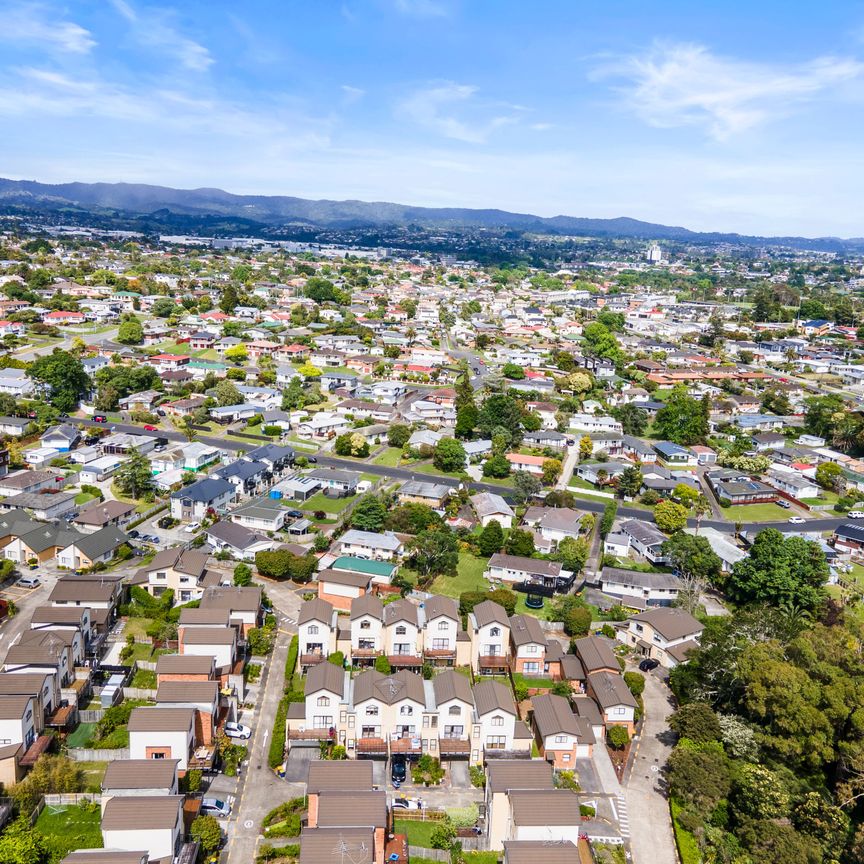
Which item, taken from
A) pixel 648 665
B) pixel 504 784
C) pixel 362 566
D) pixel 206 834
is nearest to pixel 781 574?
pixel 648 665

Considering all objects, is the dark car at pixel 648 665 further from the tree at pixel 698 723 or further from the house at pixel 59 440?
the house at pixel 59 440

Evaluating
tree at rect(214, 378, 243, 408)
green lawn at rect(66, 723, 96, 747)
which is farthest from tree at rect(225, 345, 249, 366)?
green lawn at rect(66, 723, 96, 747)

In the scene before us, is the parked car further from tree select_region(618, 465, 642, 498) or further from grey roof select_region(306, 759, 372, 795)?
tree select_region(618, 465, 642, 498)

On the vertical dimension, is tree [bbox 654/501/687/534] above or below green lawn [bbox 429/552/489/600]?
above

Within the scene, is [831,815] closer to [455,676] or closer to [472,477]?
[455,676]

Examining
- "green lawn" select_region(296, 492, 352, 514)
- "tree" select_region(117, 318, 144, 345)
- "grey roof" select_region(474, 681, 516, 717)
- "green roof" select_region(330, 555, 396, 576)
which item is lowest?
"green lawn" select_region(296, 492, 352, 514)

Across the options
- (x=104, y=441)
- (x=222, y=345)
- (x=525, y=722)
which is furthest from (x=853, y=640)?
(x=222, y=345)
